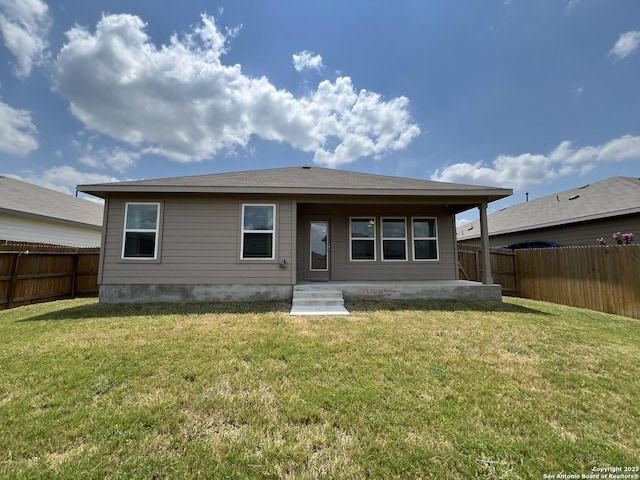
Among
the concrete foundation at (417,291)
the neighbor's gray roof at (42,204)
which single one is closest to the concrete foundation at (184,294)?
the concrete foundation at (417,291)

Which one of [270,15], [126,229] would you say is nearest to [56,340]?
[126,229]

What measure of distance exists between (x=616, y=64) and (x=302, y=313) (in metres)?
14.9

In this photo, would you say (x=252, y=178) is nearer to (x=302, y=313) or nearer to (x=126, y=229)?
(x=126, y=229)

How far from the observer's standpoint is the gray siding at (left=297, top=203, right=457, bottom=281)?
329 inches

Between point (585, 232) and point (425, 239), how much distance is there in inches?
260

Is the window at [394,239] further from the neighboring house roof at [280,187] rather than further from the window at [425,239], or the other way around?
the neighboring house roof at [280,187]

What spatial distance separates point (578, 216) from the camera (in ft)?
32.9

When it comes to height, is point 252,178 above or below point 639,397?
above

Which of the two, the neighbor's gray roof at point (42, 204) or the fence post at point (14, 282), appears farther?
the neighbor's gray roof at point (42, 204)

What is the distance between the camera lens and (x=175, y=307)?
6.11m

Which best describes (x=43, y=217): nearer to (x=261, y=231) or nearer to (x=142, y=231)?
(x=142, y=231)

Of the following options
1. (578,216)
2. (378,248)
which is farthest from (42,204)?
(578,216)

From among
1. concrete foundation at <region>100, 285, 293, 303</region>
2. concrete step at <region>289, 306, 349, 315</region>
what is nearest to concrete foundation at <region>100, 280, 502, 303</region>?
concrete foundation at <region>100, 285, 293, 303</region>

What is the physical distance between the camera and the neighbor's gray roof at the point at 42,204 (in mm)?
9841
